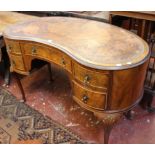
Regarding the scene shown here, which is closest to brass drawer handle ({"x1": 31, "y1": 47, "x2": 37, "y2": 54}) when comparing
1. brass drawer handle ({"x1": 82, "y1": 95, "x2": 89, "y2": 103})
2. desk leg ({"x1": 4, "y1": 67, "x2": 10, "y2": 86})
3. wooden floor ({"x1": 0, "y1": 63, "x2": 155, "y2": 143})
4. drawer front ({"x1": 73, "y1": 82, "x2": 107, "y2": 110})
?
drawer front ({"x1": 73, "y1": 82, "x2": 107, "y2": 110})

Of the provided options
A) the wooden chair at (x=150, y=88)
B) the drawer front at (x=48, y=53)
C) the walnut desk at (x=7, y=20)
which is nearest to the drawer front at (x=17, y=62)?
the drawer front at (x=48, y=53)

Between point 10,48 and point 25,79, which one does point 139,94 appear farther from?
point 25,79

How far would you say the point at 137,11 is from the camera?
138 cm

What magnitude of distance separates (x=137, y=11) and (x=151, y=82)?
2.06 ft

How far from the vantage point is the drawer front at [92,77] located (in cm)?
108

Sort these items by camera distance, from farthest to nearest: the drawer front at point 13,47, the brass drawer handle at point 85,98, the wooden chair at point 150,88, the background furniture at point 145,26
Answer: the wooden chair at point 150,88 < the drawer front at point 13,47 < the background furniture at point 145,26 < the brass drawer handle at point 85,98

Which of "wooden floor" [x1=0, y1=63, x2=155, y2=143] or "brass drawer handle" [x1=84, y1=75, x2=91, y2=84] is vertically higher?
"brass drawer handle" [x1=84, y1=75, x2=91, y2=84]

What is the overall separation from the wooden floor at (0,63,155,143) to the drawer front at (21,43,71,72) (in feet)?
2.01

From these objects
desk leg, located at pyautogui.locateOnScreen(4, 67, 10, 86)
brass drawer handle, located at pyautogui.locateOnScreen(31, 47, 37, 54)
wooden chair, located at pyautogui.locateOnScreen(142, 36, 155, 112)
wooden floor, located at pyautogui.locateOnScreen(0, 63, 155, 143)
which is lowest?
wooden floor, located at pyautogui.locateOnScreen(0, 63, 155, 143)

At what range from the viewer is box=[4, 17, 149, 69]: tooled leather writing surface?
1081 mm

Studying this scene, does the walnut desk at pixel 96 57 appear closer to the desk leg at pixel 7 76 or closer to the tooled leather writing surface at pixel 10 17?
the tooled leather writing surface at pixel 10 17

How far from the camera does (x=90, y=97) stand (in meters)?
1.20

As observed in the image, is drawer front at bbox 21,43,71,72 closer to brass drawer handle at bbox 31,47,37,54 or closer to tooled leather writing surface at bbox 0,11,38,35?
brass drawer handle at bbox 31,47,37,54

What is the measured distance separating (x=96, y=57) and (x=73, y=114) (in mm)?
834
